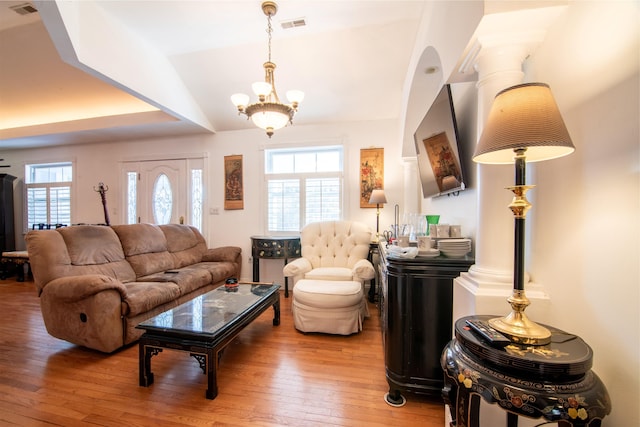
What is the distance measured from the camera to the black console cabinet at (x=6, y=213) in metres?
5.05

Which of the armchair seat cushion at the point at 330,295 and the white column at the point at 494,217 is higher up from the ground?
the white column at the point at 494,217

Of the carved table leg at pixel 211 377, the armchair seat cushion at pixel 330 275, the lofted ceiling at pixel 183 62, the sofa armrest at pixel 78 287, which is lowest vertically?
the carved table leg at pixel 211 377

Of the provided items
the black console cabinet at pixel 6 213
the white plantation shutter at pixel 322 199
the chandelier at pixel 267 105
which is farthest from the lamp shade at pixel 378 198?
the black console cabinet at pixel 6 213

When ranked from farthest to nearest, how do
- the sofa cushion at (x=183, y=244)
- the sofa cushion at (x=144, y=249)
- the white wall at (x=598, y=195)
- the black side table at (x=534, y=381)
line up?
the sofa cushion at (x=183, y=244)
the sofa cushion at (x=144, y=249)
the white wall at (x=598, y=195)
the black side table at (x=534, y=381)

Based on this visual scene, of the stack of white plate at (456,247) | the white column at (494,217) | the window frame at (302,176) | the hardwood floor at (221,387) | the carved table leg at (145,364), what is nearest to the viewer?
the white column at (494,217)

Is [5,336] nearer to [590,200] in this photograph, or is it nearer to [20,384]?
[20,384]

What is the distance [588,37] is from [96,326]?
11.3 ft

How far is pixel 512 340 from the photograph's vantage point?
32.6 inches

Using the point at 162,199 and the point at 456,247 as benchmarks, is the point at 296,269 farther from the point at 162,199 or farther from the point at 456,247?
the point at 162,199

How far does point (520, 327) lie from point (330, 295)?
5.61 feet

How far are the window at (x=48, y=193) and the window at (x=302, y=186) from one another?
4.38 metres

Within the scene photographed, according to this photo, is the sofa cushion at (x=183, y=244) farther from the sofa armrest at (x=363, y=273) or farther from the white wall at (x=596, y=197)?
the white wall at (x=596, y=197)

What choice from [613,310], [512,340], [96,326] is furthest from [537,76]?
[96,326]

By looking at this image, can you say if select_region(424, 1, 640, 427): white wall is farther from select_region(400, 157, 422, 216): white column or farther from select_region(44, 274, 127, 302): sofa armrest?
select_region(44, 274, 127, 302): sofa armrest
